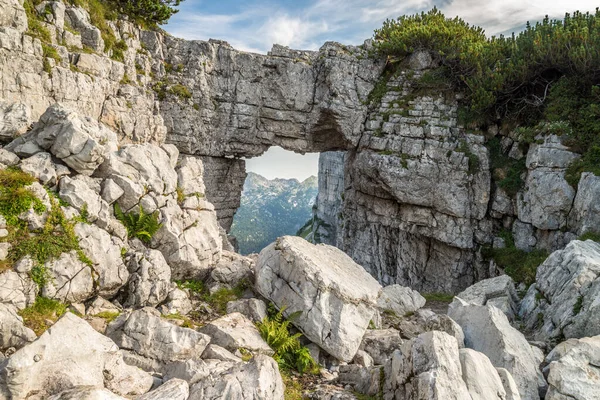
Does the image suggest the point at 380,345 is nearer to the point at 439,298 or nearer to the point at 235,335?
the point at 235,335

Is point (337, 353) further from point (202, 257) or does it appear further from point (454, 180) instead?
point (454, 180)

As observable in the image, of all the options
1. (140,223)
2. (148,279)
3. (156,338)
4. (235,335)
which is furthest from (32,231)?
(235,335)

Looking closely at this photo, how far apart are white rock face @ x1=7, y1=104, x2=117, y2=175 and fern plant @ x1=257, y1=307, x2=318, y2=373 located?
790 cm

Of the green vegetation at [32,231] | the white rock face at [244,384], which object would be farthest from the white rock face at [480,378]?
the green vegetation at [32,231]

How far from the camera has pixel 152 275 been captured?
36.3 ft

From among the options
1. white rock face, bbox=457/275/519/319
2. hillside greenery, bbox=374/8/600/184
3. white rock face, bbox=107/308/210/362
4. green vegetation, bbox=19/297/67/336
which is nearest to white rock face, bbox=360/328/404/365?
white rock face, bbox=107/308/210/362

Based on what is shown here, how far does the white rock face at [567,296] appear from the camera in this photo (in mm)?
11242

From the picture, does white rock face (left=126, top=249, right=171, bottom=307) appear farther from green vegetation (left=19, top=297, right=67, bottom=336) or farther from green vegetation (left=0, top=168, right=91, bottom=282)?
green vegetation (left=19, top=297, right=67, bottom=336)

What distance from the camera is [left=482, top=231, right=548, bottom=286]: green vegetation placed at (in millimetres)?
19484

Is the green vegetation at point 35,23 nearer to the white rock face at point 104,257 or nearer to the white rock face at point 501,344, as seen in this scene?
the white rock face at point 104,257

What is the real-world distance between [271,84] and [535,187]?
22267mm

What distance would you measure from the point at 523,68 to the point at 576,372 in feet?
75.6

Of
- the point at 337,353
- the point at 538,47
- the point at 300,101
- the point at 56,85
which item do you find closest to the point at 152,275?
the point at 337,353

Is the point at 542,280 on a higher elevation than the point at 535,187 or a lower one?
lower
